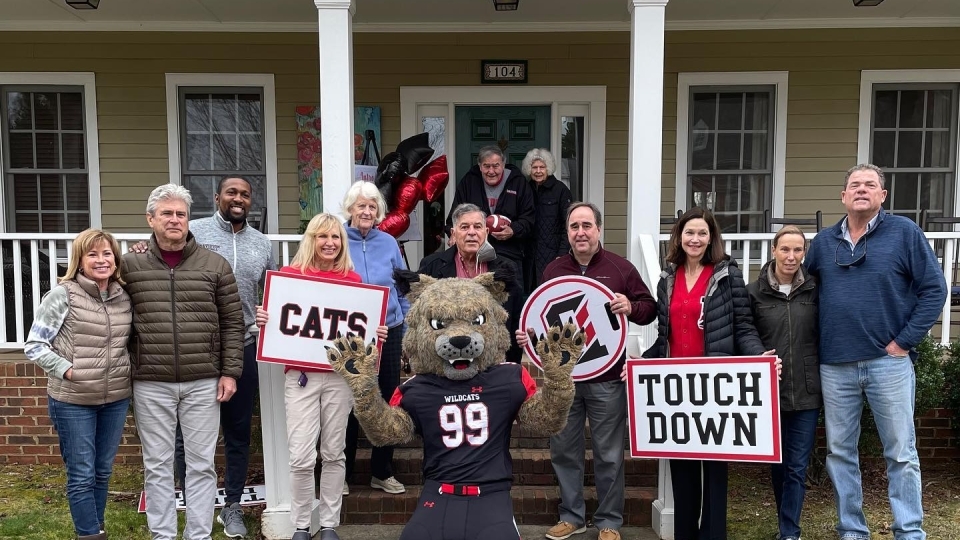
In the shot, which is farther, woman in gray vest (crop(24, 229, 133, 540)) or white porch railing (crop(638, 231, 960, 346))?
white porch railing (crop(638, 231, 960, 346))

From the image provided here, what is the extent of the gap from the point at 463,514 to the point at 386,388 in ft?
4.89

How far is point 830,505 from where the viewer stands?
4676 mm

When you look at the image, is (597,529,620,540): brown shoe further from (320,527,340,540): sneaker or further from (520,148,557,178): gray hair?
(520,148,557,178): gray hair

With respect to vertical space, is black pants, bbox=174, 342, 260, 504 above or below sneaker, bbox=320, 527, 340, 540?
above

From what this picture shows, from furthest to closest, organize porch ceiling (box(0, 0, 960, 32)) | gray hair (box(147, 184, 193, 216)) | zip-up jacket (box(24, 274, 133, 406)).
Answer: porch ceiling (box(0, 0, 960, 32)) < gray hair (box(147, 184, 193, 216)) < zip-up jacket (box(24, 274, 133, 406))

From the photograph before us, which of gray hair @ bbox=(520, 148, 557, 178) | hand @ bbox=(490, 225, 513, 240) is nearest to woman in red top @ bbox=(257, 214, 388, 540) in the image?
hand @ bbox=(490, 225, 513, 240)

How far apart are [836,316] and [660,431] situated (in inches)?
41.8

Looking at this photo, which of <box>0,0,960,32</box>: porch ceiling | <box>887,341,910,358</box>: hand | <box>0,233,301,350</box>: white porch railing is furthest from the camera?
<box>0,0,960,32</box>: porch ceiling

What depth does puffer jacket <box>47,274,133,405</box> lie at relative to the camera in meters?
3.29

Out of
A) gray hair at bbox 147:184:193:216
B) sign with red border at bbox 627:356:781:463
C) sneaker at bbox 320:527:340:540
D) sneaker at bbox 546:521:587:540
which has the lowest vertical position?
sneaker at bbox 546:521:587:540

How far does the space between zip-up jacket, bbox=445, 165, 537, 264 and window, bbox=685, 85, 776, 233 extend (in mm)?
2660

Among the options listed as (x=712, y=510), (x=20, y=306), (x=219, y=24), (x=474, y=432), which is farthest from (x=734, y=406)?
(x=219, y=24)

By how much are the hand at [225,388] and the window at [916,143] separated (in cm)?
654

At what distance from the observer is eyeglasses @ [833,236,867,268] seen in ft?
11.6
